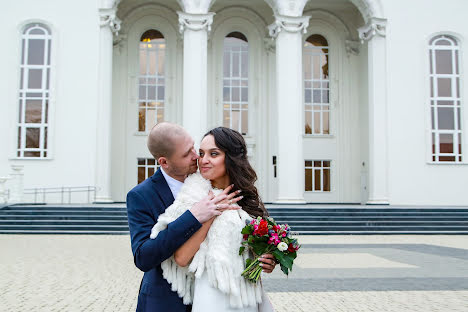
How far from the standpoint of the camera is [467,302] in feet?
20.8

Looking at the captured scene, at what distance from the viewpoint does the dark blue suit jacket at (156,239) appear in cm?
229

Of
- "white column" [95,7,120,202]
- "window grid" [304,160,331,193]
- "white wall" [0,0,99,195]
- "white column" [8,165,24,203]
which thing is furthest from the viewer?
"window grid" [304,160,331,193]

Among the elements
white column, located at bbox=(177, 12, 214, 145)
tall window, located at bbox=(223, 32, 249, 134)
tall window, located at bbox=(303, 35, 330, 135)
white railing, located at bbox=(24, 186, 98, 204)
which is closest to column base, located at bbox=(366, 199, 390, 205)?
tall window, located at bbox=(303, 35, 330, 135)

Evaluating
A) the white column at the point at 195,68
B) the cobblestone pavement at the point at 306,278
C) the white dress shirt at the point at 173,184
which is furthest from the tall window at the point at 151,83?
the white dress shirt at the point at 173,184

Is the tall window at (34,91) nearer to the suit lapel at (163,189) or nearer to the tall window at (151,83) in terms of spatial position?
the tall window at (151,83)

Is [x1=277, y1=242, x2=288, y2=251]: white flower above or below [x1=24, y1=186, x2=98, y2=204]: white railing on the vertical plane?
above

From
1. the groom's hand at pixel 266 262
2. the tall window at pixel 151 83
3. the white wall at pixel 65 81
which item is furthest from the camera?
the tall window at pixel 151 83

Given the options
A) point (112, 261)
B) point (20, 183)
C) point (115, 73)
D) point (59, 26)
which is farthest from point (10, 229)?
point (115, 73)

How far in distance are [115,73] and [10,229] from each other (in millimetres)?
13065

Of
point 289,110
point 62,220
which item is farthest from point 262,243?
point 289,110

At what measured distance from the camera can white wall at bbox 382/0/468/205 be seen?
24344 millimetres

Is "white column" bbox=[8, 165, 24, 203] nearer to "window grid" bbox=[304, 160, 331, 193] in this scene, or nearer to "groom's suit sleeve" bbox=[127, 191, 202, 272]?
"window grid" bbox=[304, 160, 331, 193]

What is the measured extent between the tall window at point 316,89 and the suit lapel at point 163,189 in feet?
86.1

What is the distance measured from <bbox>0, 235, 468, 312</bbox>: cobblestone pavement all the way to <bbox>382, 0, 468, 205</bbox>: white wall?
1155cm
